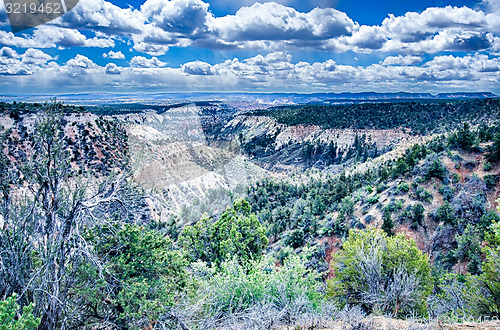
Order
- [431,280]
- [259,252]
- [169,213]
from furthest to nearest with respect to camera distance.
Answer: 1. [169,213]
2. [259,252]
3. [431,280]

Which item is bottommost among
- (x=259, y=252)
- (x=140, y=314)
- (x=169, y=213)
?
(x=169, y=213)

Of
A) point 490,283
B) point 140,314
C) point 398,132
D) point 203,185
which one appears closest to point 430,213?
point 490,283

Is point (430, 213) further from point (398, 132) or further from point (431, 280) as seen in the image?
point (398, 132)

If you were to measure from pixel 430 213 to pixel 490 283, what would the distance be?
16097 mm

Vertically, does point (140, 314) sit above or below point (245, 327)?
above

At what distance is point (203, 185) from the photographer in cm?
6219

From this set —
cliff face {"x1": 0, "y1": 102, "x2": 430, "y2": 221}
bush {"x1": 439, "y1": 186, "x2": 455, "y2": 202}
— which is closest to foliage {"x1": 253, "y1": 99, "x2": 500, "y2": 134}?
cliff face {"x1": 0, "y1": 102, "x2": 430, "y2": 221}

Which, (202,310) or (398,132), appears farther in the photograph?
(398,132)

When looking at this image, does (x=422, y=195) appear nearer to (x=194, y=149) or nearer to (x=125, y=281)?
(x=125, y=281)

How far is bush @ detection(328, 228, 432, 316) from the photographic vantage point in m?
10.7

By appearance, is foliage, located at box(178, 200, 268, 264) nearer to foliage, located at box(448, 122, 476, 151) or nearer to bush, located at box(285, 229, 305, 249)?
bush, located at box(285, 229, 305, 249)

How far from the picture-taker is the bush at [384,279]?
10734mm

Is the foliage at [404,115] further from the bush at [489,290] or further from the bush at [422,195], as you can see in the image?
the bush at [489,290]

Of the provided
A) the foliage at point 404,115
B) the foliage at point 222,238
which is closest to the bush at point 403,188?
the foliage at point 222,238
